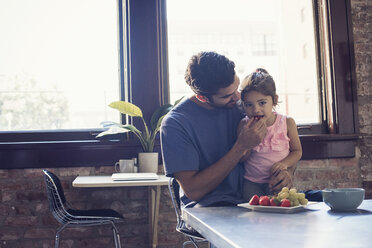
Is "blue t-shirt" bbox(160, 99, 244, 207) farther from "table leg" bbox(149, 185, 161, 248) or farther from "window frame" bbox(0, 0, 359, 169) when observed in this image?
"window frame" bbox(0, 0, 359, 169)

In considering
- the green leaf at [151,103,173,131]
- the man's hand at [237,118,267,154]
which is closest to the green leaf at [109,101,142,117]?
the green leaf at [151,103,173,131]

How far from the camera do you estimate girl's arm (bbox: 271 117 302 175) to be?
5.57 feet

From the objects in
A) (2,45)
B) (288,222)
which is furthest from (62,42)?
(288,222)

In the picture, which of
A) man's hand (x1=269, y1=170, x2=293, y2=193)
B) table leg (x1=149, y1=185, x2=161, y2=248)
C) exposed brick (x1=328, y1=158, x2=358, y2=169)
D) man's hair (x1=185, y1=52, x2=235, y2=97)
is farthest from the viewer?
exposed brick (x1=328, y1=158, x2=358, y2=169)

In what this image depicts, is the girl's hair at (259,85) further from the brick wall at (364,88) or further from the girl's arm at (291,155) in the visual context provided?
the brick wall at (364,88)

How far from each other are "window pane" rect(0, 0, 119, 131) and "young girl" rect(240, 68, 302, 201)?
1734mm

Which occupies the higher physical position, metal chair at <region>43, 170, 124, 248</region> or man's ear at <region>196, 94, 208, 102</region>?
man's ear at <region>196, 94, 208, 102</region>

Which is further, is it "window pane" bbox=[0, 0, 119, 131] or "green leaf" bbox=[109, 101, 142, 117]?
"window pane" bbox=[0, 0, 119, 131]

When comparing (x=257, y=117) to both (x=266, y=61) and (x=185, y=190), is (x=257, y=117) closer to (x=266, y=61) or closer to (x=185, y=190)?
(x=185, y=190)

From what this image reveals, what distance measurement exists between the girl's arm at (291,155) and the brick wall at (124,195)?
1483 millimetres

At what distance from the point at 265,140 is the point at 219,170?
41 centimetres

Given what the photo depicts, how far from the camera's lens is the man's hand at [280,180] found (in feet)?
5.44

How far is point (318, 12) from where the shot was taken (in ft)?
12.2

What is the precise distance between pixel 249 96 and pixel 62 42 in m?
2.06
